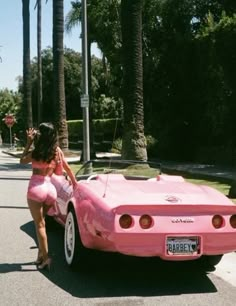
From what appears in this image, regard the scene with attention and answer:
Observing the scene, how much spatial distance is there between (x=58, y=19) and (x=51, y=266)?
24.9m

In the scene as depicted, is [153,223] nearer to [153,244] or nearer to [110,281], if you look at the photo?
[153,244]

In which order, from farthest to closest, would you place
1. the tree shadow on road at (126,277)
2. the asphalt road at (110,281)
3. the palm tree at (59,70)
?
the palm tree at (59,70)
the tree shadow on road at (126,277)
the asphalt road at (110,281)

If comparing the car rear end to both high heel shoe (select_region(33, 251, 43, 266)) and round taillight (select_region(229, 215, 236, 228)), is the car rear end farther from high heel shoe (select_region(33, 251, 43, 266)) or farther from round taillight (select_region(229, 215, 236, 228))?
high heel shoe (select_region(33, 251, 43, 266))

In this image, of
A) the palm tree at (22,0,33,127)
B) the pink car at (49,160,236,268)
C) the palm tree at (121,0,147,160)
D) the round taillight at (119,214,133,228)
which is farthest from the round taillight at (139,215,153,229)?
the palm tree at (22,0,33,127)

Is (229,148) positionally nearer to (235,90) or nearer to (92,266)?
(235,90)

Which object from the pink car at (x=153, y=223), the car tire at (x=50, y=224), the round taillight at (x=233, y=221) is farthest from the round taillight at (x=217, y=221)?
the car tire at (x=50, y=224)

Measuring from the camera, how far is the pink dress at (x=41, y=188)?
666cm

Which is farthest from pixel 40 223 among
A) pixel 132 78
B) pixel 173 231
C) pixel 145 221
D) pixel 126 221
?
pixel 132 78

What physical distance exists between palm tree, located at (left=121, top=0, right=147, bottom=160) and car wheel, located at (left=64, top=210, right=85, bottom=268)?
1383 cm

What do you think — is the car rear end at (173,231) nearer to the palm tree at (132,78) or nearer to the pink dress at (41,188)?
the pink dress at (41,188)

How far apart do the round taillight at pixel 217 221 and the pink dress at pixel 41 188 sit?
6.20 feet

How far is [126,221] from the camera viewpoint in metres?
5.77

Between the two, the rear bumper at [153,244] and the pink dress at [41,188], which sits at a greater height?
the pink dress at [41,188]

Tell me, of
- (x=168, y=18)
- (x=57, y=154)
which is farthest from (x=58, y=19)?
(x=57, y=154)
